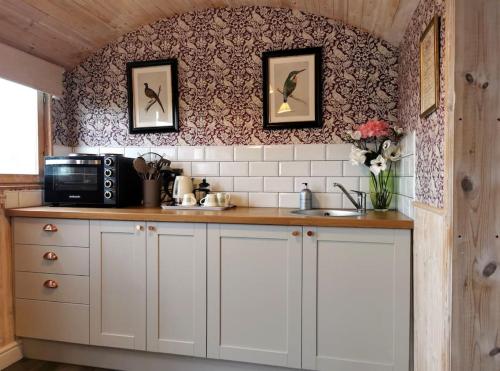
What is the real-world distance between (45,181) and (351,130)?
6.93ft

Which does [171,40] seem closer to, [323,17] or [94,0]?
[94,0]

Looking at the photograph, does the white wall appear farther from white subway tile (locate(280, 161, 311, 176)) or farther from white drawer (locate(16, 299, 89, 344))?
white subway tile (locate(280, 161, 311, 176))

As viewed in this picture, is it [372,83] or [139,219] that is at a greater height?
[372,83]

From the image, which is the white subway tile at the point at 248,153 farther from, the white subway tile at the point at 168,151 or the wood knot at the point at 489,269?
the wood knot at the point at 489,269

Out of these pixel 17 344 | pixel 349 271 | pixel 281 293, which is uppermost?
Result: pixel 349 271

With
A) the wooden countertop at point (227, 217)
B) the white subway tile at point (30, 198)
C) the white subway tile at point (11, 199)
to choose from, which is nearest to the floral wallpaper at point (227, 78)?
the white subway tile at point (30, 198)

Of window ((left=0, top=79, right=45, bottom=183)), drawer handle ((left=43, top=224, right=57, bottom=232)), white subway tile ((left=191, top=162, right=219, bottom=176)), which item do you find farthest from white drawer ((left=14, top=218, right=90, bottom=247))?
white subway tile ((left=191, top=162, right=219, bottom=176))

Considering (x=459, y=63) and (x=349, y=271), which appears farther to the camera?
(x=349, y=271)

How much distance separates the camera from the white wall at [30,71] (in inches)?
87.5

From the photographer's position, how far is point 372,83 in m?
2.33

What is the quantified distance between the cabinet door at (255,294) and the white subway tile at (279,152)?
2.40ft

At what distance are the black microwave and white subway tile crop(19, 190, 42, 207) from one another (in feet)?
0.35

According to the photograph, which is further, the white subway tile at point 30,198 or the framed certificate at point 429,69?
the white subway tile at point 30,198

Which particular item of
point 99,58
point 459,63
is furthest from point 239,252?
point 99,58
